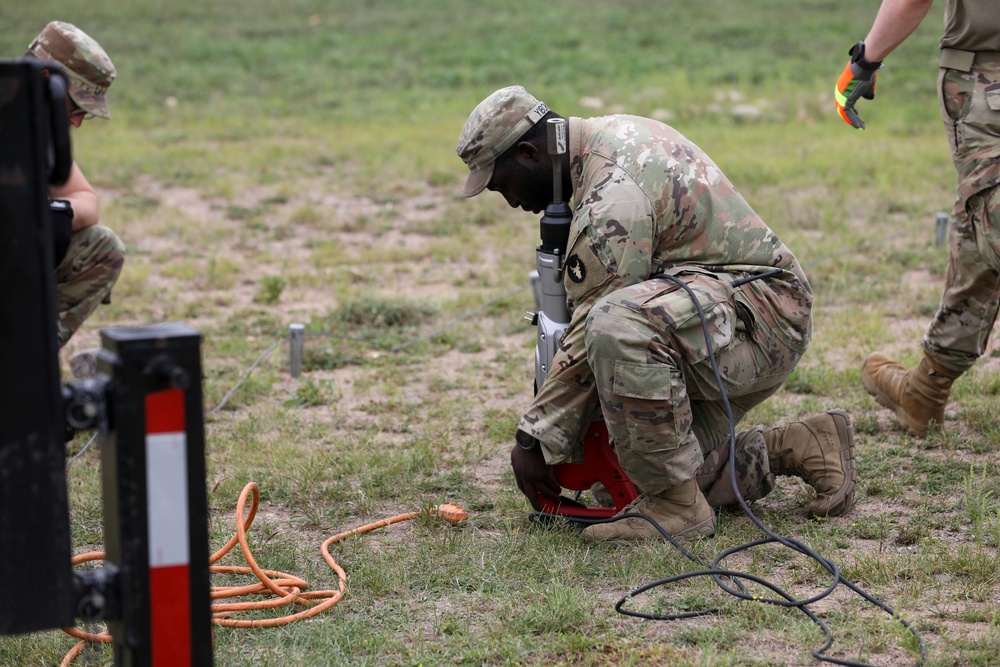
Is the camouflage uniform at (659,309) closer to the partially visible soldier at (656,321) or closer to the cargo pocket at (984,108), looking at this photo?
the partially visible soldier at (656,321)

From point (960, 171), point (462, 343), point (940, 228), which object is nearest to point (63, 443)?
point (960, 171)

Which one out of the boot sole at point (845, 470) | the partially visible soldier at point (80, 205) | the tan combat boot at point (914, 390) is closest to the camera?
the boot sole at point (845, 470)

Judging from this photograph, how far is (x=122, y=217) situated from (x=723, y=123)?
647 centimetres

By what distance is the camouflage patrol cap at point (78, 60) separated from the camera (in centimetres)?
445

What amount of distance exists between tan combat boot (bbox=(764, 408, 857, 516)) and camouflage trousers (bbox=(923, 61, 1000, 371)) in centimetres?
75

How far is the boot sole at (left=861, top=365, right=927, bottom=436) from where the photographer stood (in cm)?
428

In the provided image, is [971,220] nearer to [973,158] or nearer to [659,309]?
[973,158]

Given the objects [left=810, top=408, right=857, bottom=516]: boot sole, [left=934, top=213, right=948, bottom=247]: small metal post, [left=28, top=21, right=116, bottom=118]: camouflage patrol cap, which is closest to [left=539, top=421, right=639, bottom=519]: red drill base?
[left=810, top=408, right=857, bottom=516]: boot sole

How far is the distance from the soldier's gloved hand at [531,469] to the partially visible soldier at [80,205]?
2.09 metres

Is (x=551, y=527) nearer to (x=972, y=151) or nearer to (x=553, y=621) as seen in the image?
(x=553, y=621)

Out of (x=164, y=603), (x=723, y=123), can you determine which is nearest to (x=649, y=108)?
(x=723, y=123)

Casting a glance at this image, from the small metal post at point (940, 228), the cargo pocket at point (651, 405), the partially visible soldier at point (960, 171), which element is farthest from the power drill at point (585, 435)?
the small metal post at point (940, 228)

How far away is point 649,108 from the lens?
12562mm

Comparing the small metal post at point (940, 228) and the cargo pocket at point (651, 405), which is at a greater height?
the small metal post at point (940, 228)
